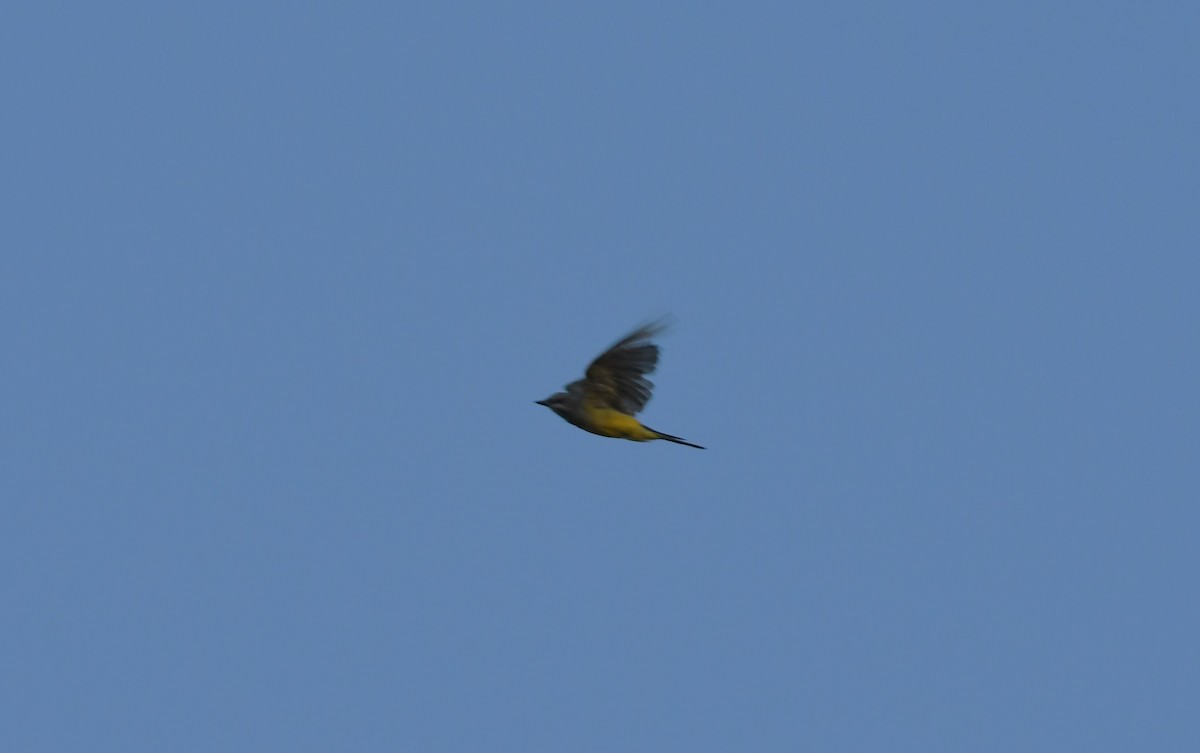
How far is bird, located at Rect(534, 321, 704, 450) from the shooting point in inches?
531

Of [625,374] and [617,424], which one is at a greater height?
[625,374]

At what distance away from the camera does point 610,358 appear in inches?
531

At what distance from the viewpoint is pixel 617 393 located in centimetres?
1375

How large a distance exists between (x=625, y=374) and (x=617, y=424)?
0.57 m

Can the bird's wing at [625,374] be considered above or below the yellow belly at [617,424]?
above

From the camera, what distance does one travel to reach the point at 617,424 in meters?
13.7

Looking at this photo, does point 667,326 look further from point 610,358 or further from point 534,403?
point 534,403

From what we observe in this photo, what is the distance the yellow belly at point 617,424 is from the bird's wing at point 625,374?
0.09 metres

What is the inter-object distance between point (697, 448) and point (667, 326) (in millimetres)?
1389

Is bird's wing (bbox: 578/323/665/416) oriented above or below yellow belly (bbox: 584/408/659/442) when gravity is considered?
above

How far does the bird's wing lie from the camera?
13453 mm

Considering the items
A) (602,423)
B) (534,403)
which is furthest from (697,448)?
(534,403)

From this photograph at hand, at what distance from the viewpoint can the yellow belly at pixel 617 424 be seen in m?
13.7

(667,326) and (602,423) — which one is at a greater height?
(667,326)
